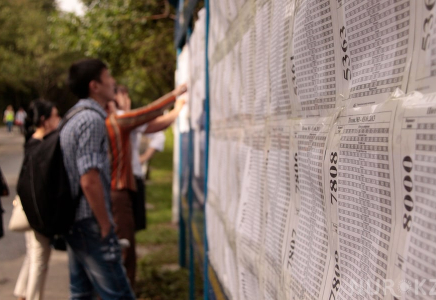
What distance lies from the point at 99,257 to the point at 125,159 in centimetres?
121

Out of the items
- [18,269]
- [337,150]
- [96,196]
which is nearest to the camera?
[337,150]

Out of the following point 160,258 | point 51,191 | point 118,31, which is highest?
point 118,31

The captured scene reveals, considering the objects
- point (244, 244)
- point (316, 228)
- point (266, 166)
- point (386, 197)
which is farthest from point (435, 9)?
point (244, 244)

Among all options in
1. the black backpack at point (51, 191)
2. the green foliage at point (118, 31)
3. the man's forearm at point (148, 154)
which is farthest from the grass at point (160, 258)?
the green foliage at point (118, 31)

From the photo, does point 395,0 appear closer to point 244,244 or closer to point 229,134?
point 244,244

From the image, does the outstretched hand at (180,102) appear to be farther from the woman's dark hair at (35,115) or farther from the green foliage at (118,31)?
the green foliage at (118,31)

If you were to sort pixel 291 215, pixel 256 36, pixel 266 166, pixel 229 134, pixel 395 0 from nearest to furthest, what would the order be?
pixel 395 0, pixel 291 215, pixel 266 166, pixel 256 36, pixel 229 134

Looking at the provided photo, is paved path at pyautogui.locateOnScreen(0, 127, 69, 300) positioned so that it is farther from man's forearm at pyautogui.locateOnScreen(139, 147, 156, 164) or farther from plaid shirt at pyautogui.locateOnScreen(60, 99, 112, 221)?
plaid shirt at pyautogui.locateOnScreen(60, 99, 112, 221)

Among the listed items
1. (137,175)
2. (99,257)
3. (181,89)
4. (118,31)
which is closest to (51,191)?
(99,257)

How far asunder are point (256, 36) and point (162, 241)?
652cm

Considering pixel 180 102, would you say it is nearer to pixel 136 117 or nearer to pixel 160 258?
pixel 136 117

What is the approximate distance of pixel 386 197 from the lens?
713 mm

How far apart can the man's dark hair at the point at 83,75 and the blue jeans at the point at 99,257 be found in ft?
2.83

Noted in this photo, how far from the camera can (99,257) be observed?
Result: 10.4ft
